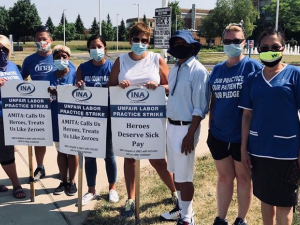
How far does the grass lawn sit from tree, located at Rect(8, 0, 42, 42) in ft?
192

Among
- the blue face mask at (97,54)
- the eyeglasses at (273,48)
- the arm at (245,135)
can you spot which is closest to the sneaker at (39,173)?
the blue face mask at (97,54)

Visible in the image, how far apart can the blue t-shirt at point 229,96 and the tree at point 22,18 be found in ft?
196

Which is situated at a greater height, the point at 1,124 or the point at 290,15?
the point at 290,15

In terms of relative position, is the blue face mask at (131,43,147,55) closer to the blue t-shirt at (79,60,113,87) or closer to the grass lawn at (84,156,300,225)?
the blue t-shirt at (79,60,113,87)

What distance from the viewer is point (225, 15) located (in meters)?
69.1

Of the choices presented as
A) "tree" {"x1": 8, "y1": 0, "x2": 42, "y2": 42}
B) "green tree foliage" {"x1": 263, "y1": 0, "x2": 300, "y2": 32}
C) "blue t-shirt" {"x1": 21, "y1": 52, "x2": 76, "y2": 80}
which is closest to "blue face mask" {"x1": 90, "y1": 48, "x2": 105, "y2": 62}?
"blue t-shirt" {"x1": 21, "y1": 52, "x2": 76, "y2": 80}

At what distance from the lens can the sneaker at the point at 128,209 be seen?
3989mm

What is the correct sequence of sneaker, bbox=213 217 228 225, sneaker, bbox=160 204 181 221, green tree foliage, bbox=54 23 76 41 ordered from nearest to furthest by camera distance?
sneaker, bbox=213 217 228 225, sneaker, bbox=160 204 181 221, green tree foliage, bbox=54 23 76 41

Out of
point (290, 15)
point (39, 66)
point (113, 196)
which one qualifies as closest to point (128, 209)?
point (113, 196)

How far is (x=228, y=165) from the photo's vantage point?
132 inches

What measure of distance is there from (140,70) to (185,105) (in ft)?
2.36

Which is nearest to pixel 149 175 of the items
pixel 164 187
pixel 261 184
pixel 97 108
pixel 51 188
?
pixel 164 187

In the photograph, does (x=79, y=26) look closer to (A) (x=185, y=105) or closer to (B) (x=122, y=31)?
(B) (x=122, y=31)

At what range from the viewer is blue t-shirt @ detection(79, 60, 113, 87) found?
13.4ft
